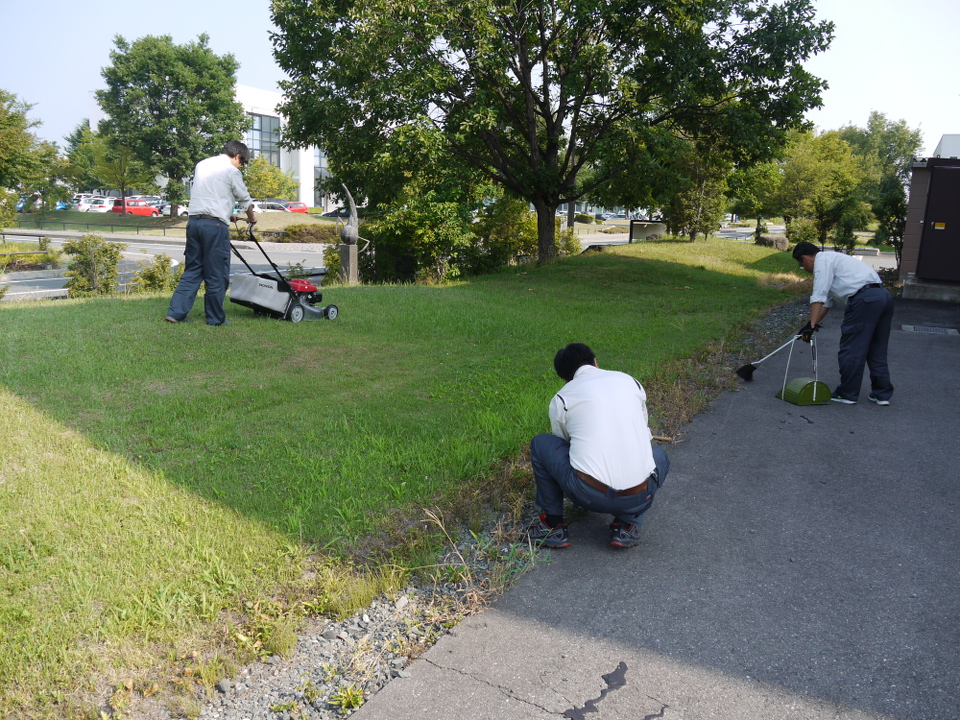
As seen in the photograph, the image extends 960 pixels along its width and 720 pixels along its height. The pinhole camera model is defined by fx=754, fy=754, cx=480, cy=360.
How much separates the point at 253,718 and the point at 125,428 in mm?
3221

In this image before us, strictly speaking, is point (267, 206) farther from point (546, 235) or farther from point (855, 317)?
point (855, 317)

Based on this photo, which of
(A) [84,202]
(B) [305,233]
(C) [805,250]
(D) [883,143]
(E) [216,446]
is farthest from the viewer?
(D) [883,143]

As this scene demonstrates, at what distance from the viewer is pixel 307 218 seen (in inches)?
2048

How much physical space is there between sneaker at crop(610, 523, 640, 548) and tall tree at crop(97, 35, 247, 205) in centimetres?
5785

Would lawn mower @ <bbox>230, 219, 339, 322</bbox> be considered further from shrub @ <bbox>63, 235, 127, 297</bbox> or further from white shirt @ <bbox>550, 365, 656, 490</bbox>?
shrub @ <bbox>63, 235, 127, 297</bbox>

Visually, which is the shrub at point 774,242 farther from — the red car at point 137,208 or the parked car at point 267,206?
the red car at point 137,208

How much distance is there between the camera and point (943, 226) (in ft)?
50.6

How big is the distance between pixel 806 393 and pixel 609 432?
4.10 metres

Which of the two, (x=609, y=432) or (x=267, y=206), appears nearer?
(x=609, y=432)

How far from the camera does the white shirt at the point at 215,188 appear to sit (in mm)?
8234

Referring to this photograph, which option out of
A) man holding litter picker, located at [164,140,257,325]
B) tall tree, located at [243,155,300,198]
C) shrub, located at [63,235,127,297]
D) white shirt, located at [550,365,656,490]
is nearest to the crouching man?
white shirt, located at [550,365,656,490]

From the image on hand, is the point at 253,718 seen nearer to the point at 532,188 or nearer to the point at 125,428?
the point at 125,428

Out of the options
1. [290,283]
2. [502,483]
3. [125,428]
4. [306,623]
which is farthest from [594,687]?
[290,283]

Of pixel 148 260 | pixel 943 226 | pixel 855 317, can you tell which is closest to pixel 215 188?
pixel 855 317
